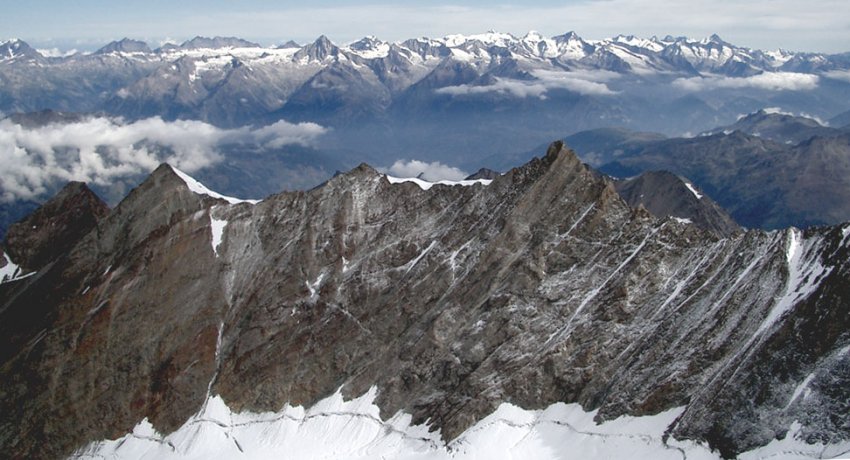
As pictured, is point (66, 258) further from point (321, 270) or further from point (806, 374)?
point (806, 374)

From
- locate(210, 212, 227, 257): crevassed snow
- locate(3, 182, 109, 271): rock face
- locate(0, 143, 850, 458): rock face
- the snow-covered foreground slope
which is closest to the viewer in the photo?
the snow-covered foreground slope

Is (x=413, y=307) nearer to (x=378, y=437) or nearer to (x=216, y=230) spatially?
(x=378, y=437)

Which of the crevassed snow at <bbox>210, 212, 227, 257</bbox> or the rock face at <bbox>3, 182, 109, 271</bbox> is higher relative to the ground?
the crevassed snow at <bbox>210, 212, 227, 257</bbox>

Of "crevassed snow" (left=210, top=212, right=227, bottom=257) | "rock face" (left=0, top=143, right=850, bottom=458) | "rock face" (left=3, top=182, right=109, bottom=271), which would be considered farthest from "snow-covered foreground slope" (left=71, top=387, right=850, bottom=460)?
"rock face" (left=3, top=182, right=109, bottom=271)

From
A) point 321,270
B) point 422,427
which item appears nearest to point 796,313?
point 422,427

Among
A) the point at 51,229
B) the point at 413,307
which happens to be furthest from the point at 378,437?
the point at 51,229

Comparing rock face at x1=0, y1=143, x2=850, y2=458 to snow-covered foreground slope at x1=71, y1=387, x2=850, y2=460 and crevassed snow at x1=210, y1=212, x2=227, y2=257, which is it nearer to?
crevassed snow at x1=210, y1=212, x2=227, y2=257

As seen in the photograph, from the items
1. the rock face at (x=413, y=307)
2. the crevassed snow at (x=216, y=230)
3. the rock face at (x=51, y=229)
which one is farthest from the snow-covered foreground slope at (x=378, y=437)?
the rock face at (x=51, y=229)

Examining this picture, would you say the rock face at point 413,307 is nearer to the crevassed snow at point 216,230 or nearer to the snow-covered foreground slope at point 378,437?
the crevassed snow at point 216,230
